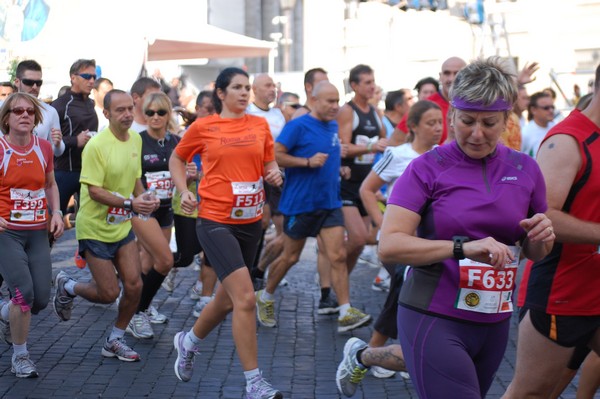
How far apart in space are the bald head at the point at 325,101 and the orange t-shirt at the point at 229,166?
1972mm

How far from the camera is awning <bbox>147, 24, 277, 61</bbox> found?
1787 centimetres

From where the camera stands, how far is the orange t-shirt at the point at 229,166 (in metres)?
6.44

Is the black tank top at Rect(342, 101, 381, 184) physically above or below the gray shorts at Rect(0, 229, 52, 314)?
above

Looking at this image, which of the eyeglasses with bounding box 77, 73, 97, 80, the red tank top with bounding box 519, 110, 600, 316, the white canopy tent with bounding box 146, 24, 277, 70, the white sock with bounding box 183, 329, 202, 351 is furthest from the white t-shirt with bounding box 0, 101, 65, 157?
the white canopy tent with bounding box 146, 24, 277, 70

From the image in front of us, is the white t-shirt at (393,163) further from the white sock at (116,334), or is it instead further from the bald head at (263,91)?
the bald head at (263,91)

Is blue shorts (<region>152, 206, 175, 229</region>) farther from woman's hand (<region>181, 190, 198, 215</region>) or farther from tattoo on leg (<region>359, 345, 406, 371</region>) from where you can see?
tattoo on leg (<region>359, 345, 406, 371</region>)

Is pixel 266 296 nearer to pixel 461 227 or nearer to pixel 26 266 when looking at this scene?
pixel 26 266

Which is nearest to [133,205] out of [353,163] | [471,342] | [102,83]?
[353,163]

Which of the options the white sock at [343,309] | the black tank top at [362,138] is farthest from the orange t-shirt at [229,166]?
the black tank top at [362,138]

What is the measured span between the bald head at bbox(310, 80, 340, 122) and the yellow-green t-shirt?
1811 millimetres

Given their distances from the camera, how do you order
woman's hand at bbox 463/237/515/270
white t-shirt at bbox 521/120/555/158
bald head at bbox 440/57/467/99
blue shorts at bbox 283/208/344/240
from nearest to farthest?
woman's hand at bbox 463/237/515/270 → blue shorts at bbox 283/208/344/240 → bald head at bbox 440/57/467/99 → white t-shirt at bbox 521/120/555/158

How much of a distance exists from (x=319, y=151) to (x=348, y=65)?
37815 millimetres

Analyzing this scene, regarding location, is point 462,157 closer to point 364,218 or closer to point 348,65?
point 364,218

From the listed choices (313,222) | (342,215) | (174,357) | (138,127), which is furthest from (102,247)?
(342,215)
